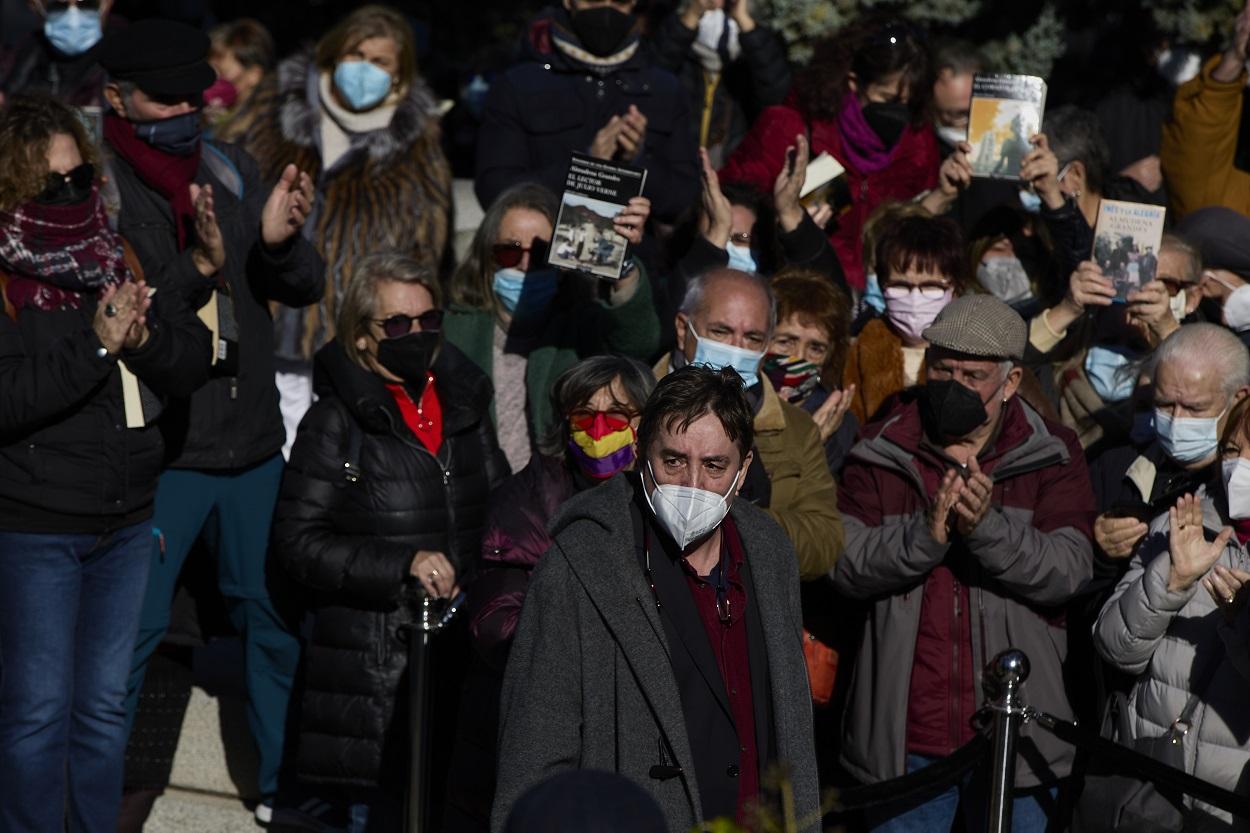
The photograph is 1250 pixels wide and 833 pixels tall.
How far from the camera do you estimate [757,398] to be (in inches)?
219

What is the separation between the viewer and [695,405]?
4074 mm

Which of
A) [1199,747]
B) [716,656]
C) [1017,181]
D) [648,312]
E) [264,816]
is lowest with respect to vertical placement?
[264,816]

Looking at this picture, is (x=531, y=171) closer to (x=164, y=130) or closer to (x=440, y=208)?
(x=440, y=208)

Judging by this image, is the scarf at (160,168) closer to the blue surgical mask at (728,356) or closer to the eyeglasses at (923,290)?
the blue surgical mask at (728,356)

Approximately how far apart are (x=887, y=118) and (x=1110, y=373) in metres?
1.55

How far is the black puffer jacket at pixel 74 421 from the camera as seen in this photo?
5227mm

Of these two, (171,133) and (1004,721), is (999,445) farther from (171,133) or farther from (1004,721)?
(171,133)

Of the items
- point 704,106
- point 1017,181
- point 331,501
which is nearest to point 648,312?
point 331,501

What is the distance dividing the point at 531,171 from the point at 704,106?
5.21ft

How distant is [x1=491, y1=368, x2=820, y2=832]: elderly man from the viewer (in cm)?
394

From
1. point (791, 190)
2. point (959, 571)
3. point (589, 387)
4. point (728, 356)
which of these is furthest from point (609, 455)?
point (791, 190)

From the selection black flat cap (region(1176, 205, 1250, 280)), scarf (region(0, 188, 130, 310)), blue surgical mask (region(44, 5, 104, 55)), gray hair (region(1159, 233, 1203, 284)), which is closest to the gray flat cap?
gray hair (region(1159, 233, 1203, 284))

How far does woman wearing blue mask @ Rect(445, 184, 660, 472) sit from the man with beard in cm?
76

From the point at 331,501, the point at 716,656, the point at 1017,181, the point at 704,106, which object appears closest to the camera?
the point at 716,656
